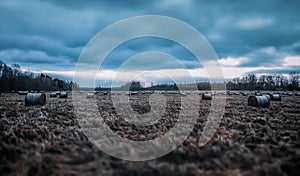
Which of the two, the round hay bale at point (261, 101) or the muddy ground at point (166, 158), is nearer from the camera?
the muddy ground at point (166, 158)

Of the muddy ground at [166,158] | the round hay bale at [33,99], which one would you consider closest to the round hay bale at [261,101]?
the muddy ground at [166,158]

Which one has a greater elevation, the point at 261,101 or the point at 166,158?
the point at 261,101

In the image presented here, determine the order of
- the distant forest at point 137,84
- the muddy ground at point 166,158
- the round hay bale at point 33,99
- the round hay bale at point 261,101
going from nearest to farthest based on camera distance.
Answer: the muddy ground at point 166,158, the round hay bale at point 261,101, the round hay bale at point 33,99, the distant forest at point 137,84

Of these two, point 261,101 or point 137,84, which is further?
point 137,84

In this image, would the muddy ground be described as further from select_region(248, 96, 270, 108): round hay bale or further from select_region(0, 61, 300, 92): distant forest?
select_region(0, 61, 300, 92): distant forest

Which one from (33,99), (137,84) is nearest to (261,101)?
(33,99)

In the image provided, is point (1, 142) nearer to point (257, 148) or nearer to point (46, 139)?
point (46, 139)

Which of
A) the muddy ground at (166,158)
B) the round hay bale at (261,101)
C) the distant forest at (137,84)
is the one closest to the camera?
the muddy ground at (166,158)

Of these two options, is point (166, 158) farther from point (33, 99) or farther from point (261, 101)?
point (33, 99)

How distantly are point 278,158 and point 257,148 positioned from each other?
88 centimetres

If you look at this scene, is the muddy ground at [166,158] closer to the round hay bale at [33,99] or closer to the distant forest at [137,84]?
the round hay bale at [33,99]

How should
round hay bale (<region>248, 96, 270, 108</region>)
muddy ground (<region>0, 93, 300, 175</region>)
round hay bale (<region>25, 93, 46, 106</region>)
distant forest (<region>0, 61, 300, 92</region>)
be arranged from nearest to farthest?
muddy ground (<region>0, 93, 300, 175</region>)
round hay bale (<region>248, 96, 270, 108</region>)
round hay bale (<region>25, 93, 46, 106</region>)
distant forest (<region>0, 61, 300, 92</region>)

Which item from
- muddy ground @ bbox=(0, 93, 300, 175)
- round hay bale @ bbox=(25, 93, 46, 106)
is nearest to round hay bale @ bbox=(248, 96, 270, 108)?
muddy ground @ bbox=(0, 93, 300, 175)

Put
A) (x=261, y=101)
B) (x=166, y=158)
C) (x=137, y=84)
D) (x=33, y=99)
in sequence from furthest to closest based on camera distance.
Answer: (x=137, y=84) < (x=33, y=99) < (x=261, y=101) < (x=166, y=158)
